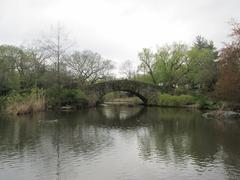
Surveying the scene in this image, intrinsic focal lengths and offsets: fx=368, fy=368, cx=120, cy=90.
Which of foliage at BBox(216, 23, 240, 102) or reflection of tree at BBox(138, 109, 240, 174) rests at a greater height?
foliage at BBox(216, 23, 240, 102)

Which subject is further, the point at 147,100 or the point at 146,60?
the point at 146,60

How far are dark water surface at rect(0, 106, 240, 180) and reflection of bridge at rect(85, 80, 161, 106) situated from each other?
66.3ft

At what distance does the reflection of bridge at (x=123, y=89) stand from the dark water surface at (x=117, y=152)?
20.2m

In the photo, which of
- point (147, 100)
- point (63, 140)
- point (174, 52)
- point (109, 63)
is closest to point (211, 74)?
point (147, 100)

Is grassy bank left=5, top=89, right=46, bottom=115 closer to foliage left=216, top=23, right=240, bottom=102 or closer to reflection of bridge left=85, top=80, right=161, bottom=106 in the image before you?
reflection of bridge left=85, top=80, right=161, bottom=106

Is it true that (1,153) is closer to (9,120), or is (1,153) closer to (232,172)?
(232,172)

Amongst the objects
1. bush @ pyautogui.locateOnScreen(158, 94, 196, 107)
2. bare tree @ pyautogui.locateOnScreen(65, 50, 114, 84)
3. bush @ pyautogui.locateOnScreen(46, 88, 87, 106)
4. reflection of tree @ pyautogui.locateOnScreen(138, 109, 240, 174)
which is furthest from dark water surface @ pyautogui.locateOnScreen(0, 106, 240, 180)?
bare tree @ pyautogui.locateOnScreen(65, 50, 114, 84)

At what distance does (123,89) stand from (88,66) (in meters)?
11.4

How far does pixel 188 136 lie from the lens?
19.7 m

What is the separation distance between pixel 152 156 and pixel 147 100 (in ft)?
112

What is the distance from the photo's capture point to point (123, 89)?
46.3 meters

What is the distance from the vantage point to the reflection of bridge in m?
44.2

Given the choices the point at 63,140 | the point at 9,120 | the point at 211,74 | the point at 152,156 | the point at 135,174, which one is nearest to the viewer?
the point at 135,174

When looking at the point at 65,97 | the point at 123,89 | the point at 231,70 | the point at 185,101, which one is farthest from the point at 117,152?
the point at 123,89
